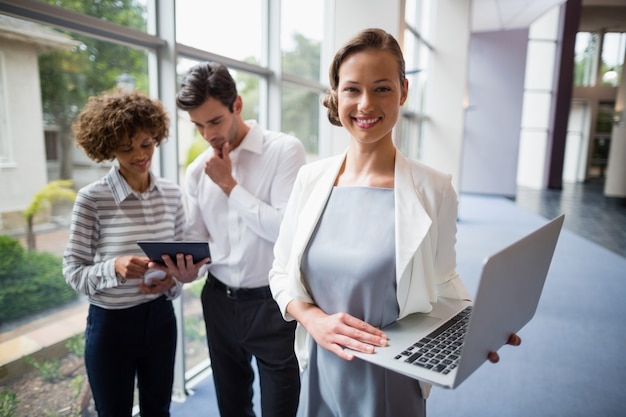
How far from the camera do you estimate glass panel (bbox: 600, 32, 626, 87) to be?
13.4 metres

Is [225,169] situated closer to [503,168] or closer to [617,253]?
[617,253]

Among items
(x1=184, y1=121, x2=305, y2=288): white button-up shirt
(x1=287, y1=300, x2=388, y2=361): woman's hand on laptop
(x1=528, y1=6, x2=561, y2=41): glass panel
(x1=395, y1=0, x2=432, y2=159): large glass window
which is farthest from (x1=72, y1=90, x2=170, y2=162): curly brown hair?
(x1=528, y1=6, x2=561, y2=41): glass panel

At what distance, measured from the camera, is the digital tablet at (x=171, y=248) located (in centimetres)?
131

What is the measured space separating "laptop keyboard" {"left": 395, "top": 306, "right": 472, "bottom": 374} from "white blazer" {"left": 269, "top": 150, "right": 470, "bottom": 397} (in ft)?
0.26

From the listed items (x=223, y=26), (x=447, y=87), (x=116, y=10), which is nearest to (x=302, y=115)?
(x=223, y=26)

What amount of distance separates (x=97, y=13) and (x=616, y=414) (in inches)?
129

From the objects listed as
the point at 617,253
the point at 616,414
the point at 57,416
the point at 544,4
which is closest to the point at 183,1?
the point at 57,416

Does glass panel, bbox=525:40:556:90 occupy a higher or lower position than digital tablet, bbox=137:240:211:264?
higher

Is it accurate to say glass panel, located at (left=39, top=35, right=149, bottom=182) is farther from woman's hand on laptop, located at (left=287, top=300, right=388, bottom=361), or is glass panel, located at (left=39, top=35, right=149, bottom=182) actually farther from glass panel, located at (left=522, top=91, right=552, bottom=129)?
glass panel, located at (left=522, top=91, right=552, bottom=129)

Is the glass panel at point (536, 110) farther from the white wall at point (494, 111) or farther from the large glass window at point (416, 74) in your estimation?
the large glass window at point (416, 74)

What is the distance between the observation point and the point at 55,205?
1888 millimetres

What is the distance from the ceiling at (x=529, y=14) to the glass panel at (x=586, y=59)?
32 centimetres

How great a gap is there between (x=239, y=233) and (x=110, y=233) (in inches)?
17.1

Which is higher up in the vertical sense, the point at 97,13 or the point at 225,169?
the point at 97,13
